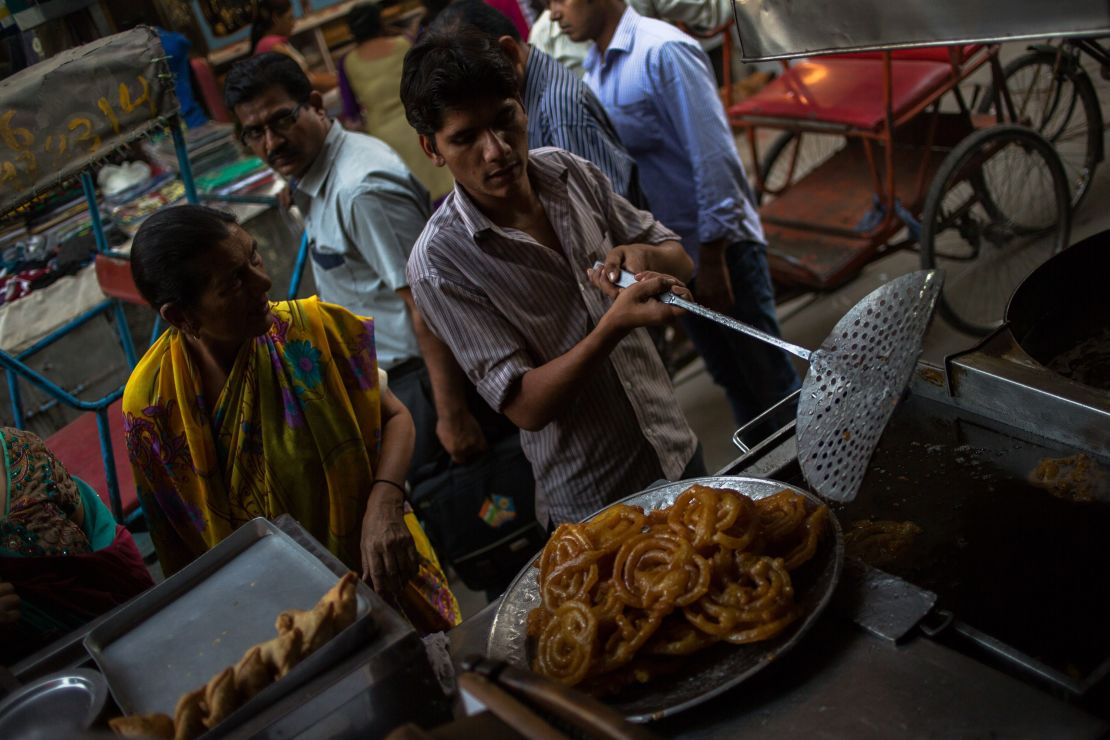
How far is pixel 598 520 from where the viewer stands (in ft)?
5.48

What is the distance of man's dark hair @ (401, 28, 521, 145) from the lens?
6.40ft

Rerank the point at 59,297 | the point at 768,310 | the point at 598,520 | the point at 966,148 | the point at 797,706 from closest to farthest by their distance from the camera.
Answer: the point at 797,706 → the point at 598,520 → the point at 768,310 → the point at 966,148 → the point at 59,297

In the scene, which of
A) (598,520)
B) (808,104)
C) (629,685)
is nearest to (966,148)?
(808,104)

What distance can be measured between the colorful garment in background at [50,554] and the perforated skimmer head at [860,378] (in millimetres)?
1550

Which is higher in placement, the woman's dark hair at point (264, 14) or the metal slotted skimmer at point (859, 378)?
the woman's dark hair at point (264, 14)

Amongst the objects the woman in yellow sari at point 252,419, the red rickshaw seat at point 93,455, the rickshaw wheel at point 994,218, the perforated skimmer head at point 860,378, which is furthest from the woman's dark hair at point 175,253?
the rickshaw wheel at point 994,218

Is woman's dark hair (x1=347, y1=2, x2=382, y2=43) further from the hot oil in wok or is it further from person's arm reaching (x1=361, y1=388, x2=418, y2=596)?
the hot oil in wok

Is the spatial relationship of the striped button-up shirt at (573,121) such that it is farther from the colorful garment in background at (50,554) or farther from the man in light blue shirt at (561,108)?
the colorful garment in background at (50,554)

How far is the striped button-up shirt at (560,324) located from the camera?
2090 millimetres

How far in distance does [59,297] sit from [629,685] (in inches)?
182

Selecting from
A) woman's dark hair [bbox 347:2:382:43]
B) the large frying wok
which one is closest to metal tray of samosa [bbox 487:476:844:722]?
the large frying wok

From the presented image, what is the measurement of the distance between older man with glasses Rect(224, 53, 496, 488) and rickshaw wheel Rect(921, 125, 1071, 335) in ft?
7.93

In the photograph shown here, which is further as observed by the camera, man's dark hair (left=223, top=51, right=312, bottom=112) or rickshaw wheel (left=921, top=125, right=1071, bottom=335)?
rickshaw wheel (left=921, top=125, right=1071, bottom=335)

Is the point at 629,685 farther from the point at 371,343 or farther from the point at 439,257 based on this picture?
the point at 371,343
